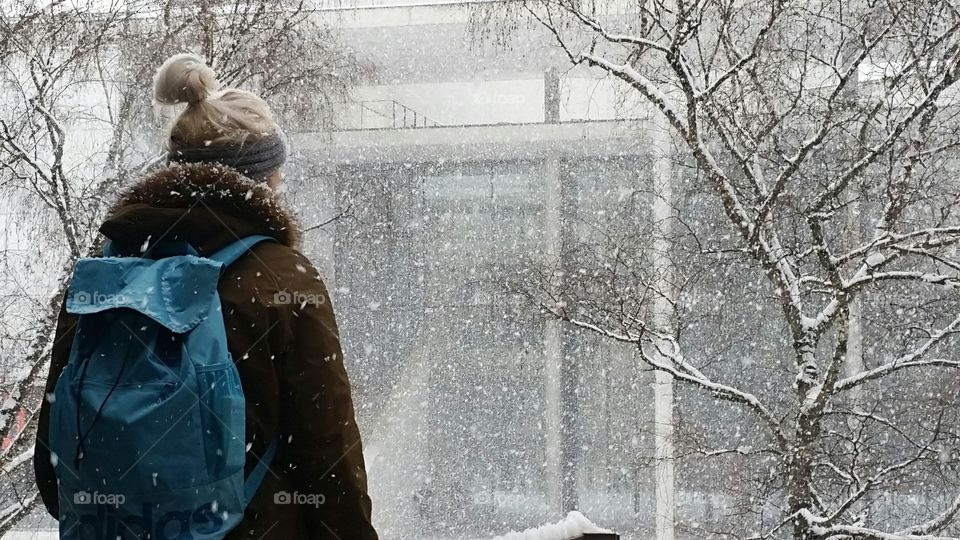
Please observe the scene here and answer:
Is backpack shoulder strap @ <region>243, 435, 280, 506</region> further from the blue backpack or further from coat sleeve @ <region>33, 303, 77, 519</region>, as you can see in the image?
coat sleeve @ <region>33, 303, 77, 519</region>

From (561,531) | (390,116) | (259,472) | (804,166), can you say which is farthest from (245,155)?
(390,116)

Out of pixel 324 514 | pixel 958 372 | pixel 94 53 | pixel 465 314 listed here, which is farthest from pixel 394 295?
pixel 324 514

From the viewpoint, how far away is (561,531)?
163 centimetres

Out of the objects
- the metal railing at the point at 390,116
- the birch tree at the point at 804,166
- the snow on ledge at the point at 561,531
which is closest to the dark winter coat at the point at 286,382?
the snow on ledge at the point at 561,531

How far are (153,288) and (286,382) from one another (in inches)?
5.3

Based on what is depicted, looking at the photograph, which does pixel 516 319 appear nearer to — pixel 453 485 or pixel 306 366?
pixel 453 485

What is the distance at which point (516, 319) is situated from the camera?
32.6 feet

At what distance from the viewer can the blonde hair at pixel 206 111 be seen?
0.91 metres

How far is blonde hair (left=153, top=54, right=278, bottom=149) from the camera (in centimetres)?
91

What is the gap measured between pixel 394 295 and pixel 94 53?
6990 mm

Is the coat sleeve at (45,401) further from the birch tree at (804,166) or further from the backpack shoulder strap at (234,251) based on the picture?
the birch tree at (804,166)

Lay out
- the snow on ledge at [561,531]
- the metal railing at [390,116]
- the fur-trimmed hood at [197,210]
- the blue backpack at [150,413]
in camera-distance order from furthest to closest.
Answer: the metal railing at [390,116]
the snow on ledge at [561,531]
the fur-trimmed hood at [197,210]
the blue backpack at [150,413]

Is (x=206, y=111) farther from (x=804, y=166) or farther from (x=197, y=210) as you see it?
(x=804, y=166)

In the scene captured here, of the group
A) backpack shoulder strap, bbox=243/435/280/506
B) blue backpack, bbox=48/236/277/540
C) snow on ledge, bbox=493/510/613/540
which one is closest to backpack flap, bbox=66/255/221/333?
blue backpack, bbox=48/236/277/540
